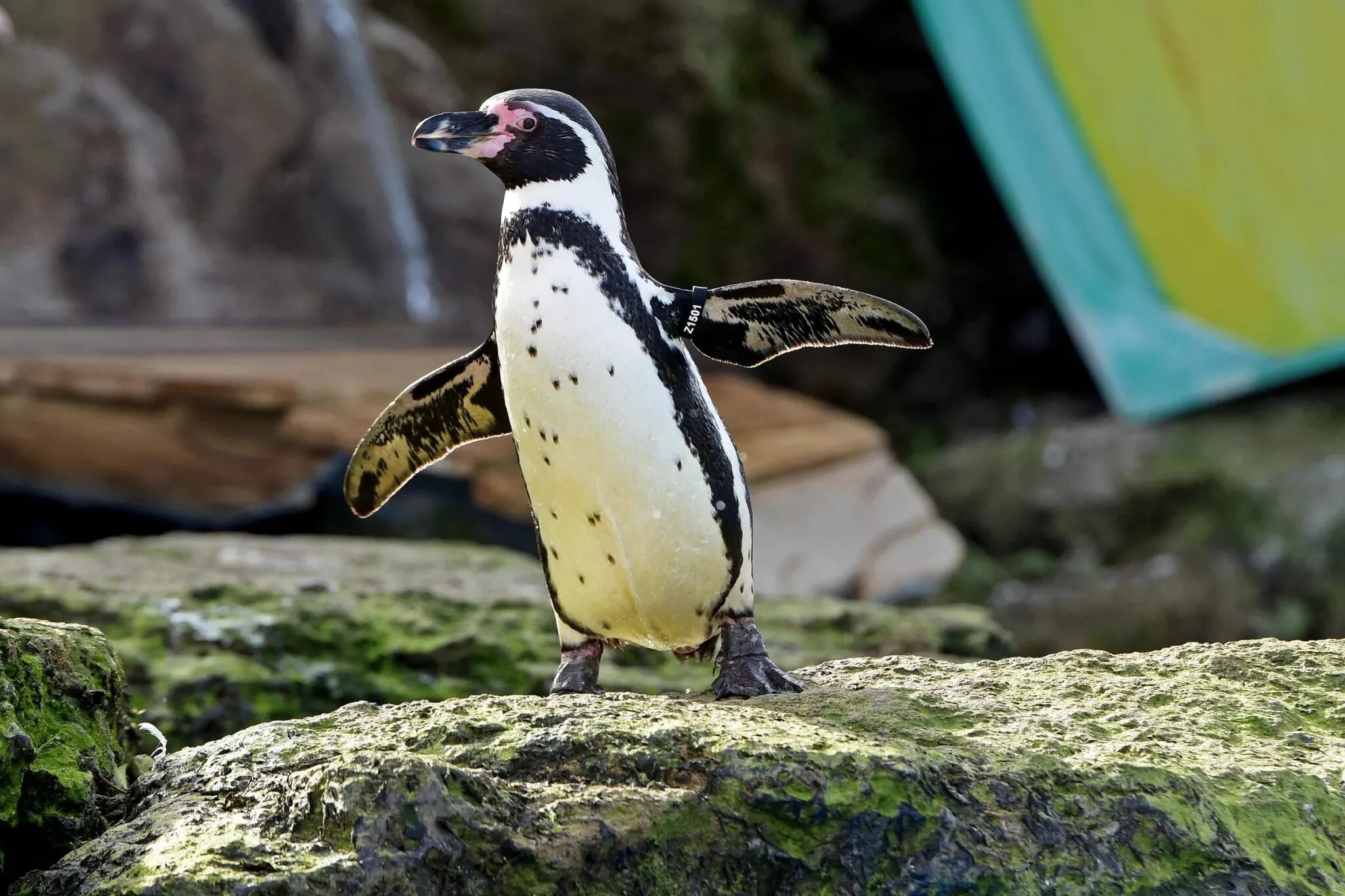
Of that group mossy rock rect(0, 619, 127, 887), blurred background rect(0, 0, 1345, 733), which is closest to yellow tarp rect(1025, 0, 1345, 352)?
blurred background rect(0, 0, 1345, 733)

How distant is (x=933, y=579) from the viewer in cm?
540

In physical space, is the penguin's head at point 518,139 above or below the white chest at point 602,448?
above

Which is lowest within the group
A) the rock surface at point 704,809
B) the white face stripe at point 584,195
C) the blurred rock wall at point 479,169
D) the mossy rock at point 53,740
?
the rock surface at point 704,809

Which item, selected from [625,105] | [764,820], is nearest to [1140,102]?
[625,105]

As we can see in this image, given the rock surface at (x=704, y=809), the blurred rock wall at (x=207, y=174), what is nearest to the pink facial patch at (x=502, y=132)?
the rock surface at (x=704, y=809)

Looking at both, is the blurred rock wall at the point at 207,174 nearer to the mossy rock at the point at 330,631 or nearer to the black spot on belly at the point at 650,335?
the mossy rock at the point at 330,631

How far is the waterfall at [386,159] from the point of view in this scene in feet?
19.4

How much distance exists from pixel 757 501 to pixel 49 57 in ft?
9.95

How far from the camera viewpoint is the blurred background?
5.04 metres

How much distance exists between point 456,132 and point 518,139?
3.4 inches

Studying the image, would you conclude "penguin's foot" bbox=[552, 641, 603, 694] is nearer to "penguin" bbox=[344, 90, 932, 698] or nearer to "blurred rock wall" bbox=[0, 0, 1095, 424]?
"penguin" bbox=[344, 90, 932, 698]

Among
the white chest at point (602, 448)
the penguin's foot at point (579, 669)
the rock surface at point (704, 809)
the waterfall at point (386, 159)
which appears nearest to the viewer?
the rock surface at point (704, 809)

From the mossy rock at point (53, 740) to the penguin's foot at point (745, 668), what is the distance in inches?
31.7

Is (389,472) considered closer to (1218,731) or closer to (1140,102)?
(1218,731)
